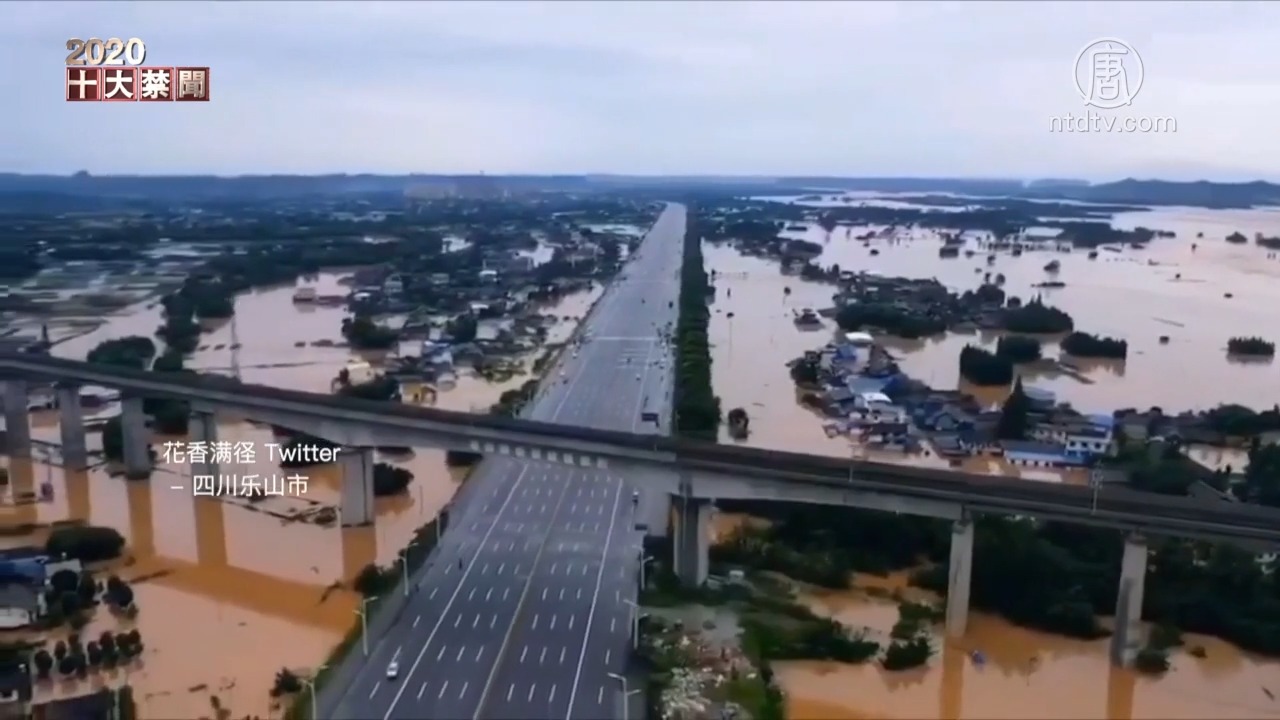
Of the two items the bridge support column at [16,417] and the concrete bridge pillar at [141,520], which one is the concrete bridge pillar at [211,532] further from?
the bridge support column at [16,417]

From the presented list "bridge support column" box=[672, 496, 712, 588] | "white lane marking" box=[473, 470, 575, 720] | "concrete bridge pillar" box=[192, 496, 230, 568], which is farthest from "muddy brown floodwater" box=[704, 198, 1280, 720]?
"concrete bridge pillar" box=[192, 496, 230, 568]

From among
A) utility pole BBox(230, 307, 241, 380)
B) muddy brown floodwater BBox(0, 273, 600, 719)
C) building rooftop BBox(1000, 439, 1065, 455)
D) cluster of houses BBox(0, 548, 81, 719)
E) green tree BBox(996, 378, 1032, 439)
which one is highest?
green tree BBox(996, 378, 1032, 439)

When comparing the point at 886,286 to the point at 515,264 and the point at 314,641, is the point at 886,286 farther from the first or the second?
the point at 314,641

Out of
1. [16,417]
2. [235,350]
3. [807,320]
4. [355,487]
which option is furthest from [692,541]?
[807,320]

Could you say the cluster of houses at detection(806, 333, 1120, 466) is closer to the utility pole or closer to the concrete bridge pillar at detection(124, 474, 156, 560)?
the concrete bridge pillar at detection(124, 474, 156, 560)

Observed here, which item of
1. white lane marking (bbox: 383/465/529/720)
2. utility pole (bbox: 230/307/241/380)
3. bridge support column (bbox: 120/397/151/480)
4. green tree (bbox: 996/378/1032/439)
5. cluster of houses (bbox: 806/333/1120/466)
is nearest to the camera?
white lane marking (bbox: 383/465/529/720)
